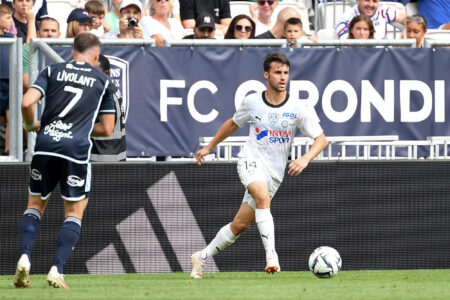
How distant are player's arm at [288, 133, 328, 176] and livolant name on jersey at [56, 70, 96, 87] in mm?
1910

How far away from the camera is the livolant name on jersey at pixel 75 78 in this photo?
9.01m

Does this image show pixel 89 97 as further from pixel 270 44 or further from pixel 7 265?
pixel 270 44

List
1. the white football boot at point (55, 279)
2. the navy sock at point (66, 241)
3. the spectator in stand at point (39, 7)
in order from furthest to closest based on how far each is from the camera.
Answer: the spectator in stand at point (39, 7) → the navy sock at point (66, 241) → the white football boot at point (55, 279)

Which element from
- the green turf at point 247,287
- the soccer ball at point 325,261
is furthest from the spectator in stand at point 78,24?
the soccer ball at point 325,261

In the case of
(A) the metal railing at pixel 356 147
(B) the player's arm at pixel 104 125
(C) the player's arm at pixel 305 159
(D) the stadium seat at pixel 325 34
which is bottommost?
(A) the metal railing at pixel 356 147

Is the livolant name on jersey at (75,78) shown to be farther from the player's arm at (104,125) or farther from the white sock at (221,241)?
the white sock at (221,241)

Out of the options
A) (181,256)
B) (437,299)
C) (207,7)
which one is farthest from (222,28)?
(437,299)

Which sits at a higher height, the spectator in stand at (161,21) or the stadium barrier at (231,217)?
the spectator in stand at (161,21)

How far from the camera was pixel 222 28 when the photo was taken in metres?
15.5

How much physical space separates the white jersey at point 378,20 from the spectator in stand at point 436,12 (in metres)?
1.35

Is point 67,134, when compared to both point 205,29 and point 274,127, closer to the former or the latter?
point 274,127

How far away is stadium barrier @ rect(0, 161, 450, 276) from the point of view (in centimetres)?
1183

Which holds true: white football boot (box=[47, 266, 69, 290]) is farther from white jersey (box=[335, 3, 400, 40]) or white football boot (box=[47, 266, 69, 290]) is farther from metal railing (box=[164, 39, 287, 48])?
white jersey (box=[335, 3, 400, 40])

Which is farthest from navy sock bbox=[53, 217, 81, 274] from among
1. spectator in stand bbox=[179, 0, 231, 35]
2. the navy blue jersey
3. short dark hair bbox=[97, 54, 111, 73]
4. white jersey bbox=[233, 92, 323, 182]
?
spectator in stand bbox=[179, 0, 231, 35]
